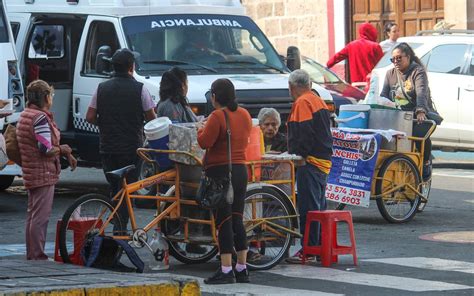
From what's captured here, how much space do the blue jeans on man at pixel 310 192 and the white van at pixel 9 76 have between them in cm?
504

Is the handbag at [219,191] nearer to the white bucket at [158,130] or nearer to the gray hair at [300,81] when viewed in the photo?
the white bucket at [158,130]

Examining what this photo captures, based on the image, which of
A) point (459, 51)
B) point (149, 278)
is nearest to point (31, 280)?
point (149, 278)

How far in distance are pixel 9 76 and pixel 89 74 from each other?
1.30 meters

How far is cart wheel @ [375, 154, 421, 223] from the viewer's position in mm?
14367

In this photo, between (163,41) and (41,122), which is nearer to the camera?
(41,122)

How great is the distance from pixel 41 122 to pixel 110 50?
4933mm

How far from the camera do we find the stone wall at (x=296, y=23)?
95.9 feet

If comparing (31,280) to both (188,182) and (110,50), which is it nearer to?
(188,182)

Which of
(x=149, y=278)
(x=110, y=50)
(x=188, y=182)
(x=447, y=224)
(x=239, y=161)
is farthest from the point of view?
(x=110, y=50)

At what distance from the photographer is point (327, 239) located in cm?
1170

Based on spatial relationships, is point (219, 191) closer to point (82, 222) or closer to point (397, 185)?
point (82, 222)

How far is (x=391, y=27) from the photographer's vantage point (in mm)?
24062

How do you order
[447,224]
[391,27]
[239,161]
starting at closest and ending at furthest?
[239,161], [447,224], [391,27]

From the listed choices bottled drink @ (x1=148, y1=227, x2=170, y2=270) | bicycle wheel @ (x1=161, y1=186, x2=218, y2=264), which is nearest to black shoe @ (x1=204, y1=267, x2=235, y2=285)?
bicycle wheel @ (x1=161, y1=186, x2=218, y2=264)
